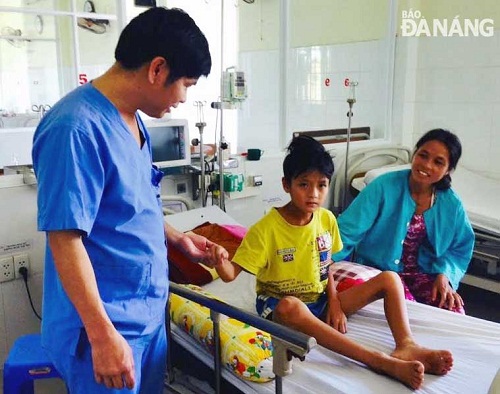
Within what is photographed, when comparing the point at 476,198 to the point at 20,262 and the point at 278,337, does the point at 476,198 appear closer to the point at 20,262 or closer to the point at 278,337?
the point at 278,337

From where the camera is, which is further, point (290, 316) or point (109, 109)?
point (290, 316)

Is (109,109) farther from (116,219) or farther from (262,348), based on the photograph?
(262,348)

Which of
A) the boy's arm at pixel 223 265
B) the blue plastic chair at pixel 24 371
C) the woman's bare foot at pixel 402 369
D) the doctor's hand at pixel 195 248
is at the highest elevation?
the doctor's hand at pixel 195 248

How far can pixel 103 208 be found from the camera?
1148mm

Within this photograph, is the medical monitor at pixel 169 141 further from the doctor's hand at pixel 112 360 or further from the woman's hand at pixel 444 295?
the doctor's hand at pixel 112 360

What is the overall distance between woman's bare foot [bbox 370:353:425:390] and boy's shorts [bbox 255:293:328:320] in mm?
324

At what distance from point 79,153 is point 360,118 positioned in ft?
11.6

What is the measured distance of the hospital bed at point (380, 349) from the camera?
1580mm

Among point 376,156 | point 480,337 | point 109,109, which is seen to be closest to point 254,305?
point 480,337

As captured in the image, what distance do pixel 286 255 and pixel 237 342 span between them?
0.35 metres

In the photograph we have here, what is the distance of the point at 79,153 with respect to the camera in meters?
1.06

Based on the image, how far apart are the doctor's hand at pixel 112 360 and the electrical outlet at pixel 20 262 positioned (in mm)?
1348

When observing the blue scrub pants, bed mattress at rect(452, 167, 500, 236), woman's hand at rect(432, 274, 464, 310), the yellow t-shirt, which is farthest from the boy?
bed mattress at rect(452, 167, 500, 236)

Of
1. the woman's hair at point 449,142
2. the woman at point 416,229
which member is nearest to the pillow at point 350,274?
the woman at point 416,229
